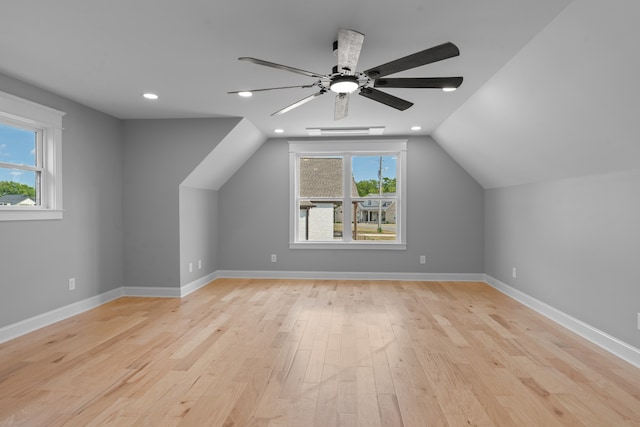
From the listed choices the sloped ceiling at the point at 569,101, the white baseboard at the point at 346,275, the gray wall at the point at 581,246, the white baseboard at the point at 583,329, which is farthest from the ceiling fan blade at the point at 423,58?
the white baseboard at the point at 346,275

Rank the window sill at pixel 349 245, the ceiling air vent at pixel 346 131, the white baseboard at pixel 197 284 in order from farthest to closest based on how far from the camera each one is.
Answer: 1. the window sill at pixel 349 245
2. the ceiling air vent at pixel 346 131
3. the white baseboard at pixel 197 284

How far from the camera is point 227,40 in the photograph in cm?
265

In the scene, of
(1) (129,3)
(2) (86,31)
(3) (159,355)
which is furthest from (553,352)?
(2) (86,31)

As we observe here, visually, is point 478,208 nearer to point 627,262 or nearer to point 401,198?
point 401,198

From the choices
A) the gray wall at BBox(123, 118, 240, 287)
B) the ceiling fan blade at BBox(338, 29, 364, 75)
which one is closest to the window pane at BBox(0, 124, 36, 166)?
the gray wall at BBox(123, 118, 240, 287)

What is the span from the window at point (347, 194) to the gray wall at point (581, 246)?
5.89ft

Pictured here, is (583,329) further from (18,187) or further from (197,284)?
(18,187)

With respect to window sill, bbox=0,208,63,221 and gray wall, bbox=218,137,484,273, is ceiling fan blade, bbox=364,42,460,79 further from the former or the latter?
gray wall, bbox=218,137,484,273

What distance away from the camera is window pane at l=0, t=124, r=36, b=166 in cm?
342

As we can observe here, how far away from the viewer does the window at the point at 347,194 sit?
6121mm

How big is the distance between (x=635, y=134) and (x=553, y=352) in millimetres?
1794

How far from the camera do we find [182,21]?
93.7 inches

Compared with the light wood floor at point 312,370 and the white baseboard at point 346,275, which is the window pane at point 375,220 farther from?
the light wood floor at point 312,370

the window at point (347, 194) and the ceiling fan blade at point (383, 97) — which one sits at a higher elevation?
the ceiling fan blade at point (383, 97)
